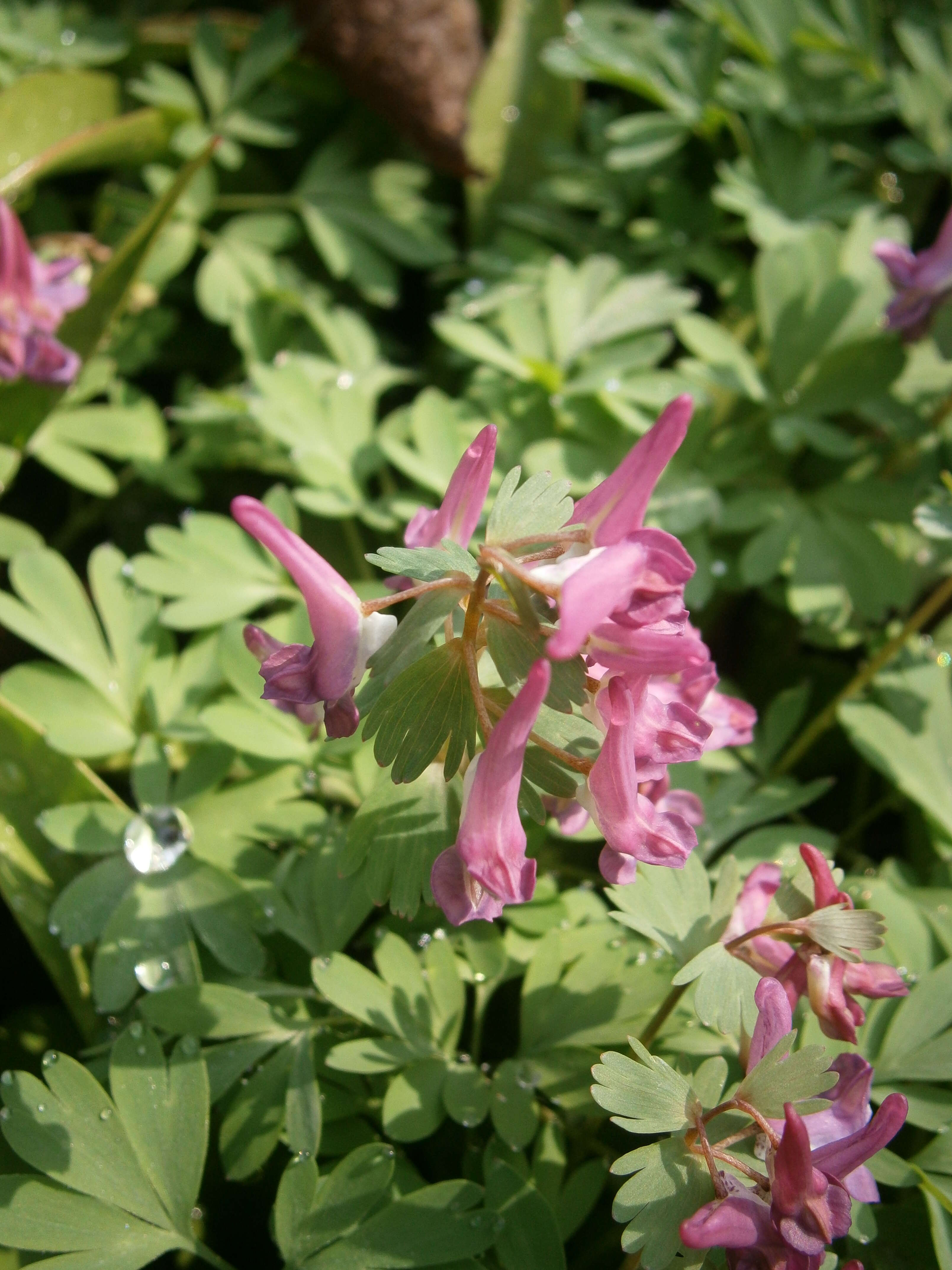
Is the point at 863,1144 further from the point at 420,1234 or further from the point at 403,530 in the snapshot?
the point at 403,530

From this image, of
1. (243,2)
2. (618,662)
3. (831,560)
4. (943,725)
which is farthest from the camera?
(243,2)

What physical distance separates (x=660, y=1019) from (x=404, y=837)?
37 centimetres

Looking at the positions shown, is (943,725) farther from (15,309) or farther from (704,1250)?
(15,309)

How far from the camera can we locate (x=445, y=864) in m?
0.87

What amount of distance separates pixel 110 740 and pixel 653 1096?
85 centimetres

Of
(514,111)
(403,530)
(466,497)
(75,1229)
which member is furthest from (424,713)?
(514,111)

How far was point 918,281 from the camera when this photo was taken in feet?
5.23

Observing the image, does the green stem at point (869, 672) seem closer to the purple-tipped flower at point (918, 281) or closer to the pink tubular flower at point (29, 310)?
the purple-tipped flower at point (918, 281)

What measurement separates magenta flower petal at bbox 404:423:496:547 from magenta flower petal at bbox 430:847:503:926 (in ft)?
0.98

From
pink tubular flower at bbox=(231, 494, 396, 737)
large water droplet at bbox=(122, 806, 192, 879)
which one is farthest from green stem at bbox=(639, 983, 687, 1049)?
large water droplet at bbox=(122, 806, 192, 879)

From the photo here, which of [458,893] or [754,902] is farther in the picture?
[754,902]

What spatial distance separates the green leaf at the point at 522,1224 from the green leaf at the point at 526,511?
67 cm

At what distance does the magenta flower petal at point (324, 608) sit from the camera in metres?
0.85

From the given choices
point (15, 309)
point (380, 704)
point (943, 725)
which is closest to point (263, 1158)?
point (380, 704)
